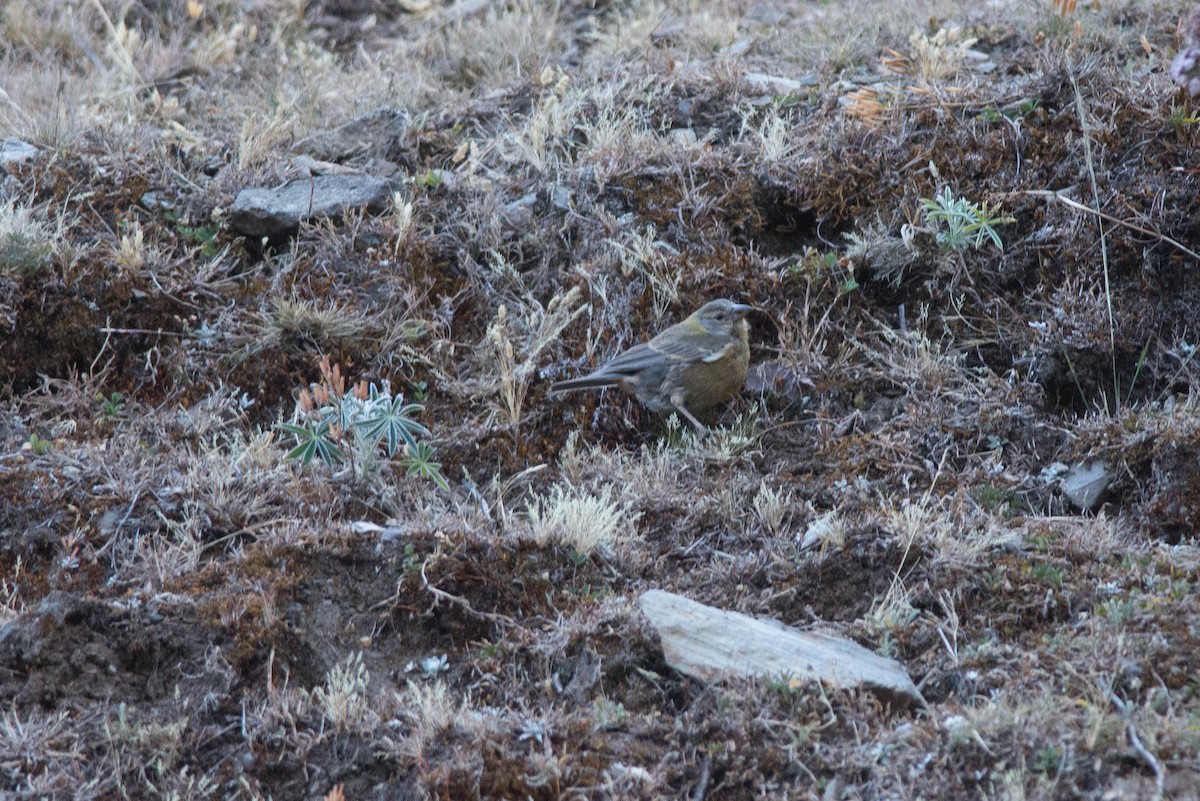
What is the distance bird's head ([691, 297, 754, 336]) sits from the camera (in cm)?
643

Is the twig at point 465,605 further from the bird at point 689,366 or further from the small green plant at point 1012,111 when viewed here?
the small green plant at point 1012,111

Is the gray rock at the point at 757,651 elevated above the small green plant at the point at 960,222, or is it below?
below

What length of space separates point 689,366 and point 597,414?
63 cm

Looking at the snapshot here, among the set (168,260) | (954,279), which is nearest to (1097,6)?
(954,279)

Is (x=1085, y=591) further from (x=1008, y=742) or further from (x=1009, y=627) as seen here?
(x=1008, y=742)

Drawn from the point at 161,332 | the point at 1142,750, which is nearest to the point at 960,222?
the point at 1142,750

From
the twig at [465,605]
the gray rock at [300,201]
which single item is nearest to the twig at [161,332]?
the gray rock at [300,201]

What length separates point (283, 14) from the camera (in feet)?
34.9

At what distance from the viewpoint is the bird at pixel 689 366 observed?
6.20 m

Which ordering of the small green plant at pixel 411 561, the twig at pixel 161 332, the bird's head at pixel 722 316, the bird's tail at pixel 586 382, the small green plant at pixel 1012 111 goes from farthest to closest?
the small green plant at pixel 1012 111, the twig at pixel 161 332, the bird's head at pixel 722 316, the bird's tail at pixel 586 382, the small green plant at pixel 411 561

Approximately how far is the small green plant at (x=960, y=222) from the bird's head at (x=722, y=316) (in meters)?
1.14

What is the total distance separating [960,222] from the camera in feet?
21.5

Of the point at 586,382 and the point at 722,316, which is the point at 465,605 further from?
the point at 722,316

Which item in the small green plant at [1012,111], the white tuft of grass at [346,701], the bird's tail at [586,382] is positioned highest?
the small green plant at [1012,111]
